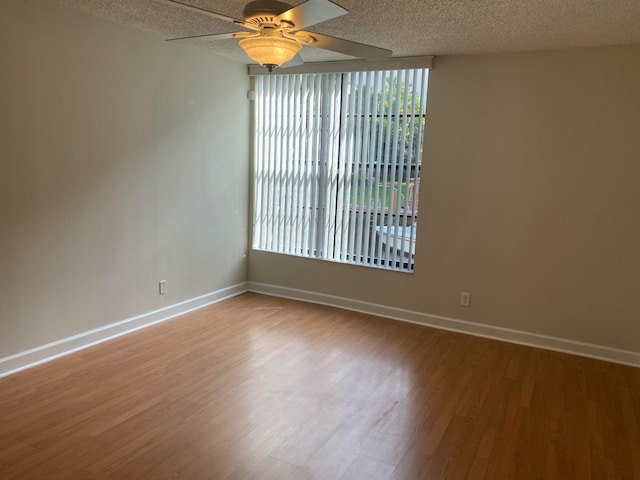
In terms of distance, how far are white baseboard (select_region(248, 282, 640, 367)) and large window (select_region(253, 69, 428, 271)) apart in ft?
1.37

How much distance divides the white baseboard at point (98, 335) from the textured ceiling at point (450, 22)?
2.30 meters

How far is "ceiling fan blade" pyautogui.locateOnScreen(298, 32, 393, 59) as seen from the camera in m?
2.41

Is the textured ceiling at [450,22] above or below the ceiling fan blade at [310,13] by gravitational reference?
above

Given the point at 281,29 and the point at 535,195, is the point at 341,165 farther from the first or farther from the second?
the point at 281,29

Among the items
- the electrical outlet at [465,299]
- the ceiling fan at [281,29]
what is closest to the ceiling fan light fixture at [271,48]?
the ceiling fan at [281,29]

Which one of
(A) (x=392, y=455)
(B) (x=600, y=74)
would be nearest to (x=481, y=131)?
(B) (x=600, y=74)

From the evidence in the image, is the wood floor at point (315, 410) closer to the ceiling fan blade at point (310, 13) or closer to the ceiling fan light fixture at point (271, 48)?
the ceiling fan light fixture at point (271, 48)

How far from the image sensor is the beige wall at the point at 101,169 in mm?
2977

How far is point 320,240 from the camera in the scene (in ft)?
16.0

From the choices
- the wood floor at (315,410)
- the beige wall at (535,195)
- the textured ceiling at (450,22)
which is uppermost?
the textured ceiling at (450,22)

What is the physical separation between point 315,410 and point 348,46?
2.07m

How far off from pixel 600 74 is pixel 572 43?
33 cm

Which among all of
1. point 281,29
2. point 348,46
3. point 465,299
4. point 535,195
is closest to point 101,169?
point 281,29

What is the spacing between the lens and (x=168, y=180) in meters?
4.08
